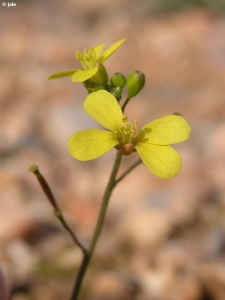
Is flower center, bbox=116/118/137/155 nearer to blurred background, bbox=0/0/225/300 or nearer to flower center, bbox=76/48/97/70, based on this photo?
flower center, bbox=76/48/97/70

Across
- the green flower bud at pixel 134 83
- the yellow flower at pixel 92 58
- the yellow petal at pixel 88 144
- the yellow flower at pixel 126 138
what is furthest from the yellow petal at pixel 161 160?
the yellow flower at pixel 92 58

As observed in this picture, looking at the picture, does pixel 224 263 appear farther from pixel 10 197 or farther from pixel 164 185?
pixel 10 197

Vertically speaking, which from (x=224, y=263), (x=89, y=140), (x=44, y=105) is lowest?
(x=224, y=263)

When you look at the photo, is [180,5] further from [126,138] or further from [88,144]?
[88,144]

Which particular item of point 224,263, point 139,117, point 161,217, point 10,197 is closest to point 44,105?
point 139,117

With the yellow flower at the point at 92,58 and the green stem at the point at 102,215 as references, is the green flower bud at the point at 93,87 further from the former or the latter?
the green stem at the point at 102,215

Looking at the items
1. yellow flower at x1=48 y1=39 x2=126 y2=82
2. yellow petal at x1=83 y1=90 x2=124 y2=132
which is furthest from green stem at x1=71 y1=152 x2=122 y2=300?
yellow flower at x1=48 y1=39 x2=126 y2=82

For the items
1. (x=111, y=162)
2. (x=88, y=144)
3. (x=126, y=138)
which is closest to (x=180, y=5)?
(x=111, y=162)
